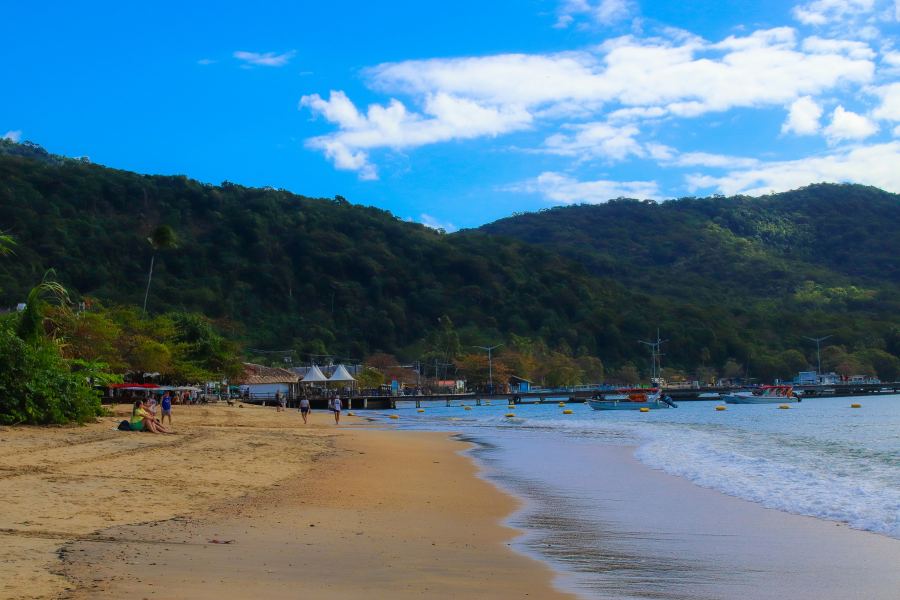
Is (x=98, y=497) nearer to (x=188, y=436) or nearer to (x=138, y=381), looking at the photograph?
(x=188, y=436)

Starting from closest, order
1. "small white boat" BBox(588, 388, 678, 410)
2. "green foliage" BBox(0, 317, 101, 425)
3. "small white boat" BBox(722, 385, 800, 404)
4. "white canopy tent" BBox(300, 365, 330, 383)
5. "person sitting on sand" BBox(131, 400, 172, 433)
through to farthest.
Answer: "green foliage" BBox(0, 317, 101, 425) < "person sitting on sand" BBox(131, 400, 172, 433) < "small white boat" BBox(588, 388, 678, 410) < "white canopy tent" BBox(300, 365, 330, 383) < "small white boat" BBox(722, 385, 800, 404)

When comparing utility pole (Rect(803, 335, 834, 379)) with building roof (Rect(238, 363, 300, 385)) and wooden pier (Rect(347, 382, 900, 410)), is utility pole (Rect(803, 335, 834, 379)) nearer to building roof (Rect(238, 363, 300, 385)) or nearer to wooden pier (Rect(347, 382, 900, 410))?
wooden pier (Rect(347, 382, 900, 410))

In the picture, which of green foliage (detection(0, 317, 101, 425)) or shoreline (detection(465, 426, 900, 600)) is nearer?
shoreline (detection(465, 426, 900, 600))

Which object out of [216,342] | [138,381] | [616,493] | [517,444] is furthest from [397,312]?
[616,493]

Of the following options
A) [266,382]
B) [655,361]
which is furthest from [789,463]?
[655,361]

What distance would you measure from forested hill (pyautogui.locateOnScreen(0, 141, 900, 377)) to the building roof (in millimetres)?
20402

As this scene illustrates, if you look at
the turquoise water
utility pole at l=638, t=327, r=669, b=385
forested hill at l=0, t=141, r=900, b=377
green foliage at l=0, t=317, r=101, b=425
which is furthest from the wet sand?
utility pole at l=638, t=327, r=669, b=385

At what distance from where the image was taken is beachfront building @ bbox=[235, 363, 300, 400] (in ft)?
237

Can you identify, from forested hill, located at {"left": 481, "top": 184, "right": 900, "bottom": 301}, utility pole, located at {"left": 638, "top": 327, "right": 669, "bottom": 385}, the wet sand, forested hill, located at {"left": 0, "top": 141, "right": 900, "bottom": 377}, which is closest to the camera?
the wet sand

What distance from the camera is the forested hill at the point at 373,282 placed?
108 m

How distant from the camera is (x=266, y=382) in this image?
7394cm

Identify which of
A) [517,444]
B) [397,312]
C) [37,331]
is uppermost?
[397,312]

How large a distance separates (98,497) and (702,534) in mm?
7035

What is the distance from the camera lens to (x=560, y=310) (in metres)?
141
